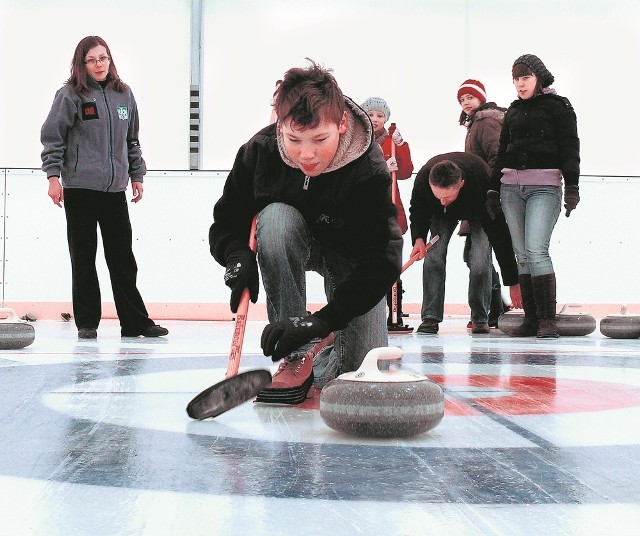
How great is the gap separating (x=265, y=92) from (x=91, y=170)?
127 inches

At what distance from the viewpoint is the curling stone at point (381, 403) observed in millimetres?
1573

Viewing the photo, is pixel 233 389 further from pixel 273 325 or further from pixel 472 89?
pixel 472 89

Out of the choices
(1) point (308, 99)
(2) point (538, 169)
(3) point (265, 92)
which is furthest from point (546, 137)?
(3) point (265, 92)

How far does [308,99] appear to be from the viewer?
5.92ft

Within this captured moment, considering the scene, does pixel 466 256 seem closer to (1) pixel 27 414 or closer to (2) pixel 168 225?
(2) pixel 168 225

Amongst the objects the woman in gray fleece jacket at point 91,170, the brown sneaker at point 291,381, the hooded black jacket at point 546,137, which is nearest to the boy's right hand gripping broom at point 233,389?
the brown sneaker at point 291,381

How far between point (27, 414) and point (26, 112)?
568cm

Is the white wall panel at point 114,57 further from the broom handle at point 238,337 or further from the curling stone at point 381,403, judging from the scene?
the curling stone at point 381,403

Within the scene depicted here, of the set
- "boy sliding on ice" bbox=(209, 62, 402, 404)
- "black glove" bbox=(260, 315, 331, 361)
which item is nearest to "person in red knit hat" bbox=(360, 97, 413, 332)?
"boy sliding on ice" bbox=(209, 62, 402, 404)

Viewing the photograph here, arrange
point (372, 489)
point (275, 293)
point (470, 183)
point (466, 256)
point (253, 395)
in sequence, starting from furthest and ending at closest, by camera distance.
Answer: point (466, 256) < point (470, 183) < point (275, 293) < point (253, 395) < point (372, 489)

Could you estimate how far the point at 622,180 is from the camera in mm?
7141

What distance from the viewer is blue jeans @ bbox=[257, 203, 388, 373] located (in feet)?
6.81

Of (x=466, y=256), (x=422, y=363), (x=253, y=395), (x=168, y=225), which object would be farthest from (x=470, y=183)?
(x=253, y=395)

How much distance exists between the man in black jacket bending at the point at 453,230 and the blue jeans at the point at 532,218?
1.20 ft
